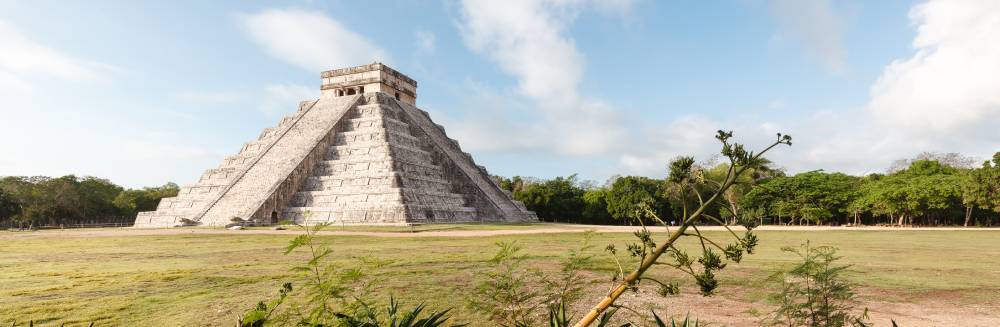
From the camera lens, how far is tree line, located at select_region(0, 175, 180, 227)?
48.9m

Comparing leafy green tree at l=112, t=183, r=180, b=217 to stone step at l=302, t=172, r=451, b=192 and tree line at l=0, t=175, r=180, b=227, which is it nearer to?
tree line at l=0, t=175, r=180, b=227

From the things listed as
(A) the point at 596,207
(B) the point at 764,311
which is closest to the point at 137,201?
(A) the point at 596,207

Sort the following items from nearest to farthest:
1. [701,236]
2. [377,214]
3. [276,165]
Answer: [701,236], [377,214], [276,165]

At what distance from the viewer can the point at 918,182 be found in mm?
41500

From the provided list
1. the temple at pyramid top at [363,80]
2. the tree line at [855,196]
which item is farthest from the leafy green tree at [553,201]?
the temple at pyramid top at [363,80]

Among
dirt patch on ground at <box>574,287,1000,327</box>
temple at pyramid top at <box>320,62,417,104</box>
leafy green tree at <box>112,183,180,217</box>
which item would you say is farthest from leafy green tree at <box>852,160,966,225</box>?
leafy green tree at <box>112,183,180,217</box>

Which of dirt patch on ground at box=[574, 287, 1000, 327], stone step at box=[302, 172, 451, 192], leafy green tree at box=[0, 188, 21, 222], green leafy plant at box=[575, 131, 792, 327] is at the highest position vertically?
stone step at box=[302, 172, 451, 192]

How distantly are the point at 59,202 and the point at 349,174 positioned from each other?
36.3 meters

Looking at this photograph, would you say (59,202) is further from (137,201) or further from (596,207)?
(596,207)

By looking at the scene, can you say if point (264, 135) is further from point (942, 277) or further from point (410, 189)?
point (942, 277)

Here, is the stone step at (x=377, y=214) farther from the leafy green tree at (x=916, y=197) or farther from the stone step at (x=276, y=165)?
the leafy green tree at (x=916, y=197)

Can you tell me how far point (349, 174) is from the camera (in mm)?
33906

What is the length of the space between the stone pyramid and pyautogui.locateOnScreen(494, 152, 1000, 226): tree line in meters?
12.3

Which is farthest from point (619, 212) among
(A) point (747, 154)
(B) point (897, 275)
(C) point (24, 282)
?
(A) point (747, 154)
